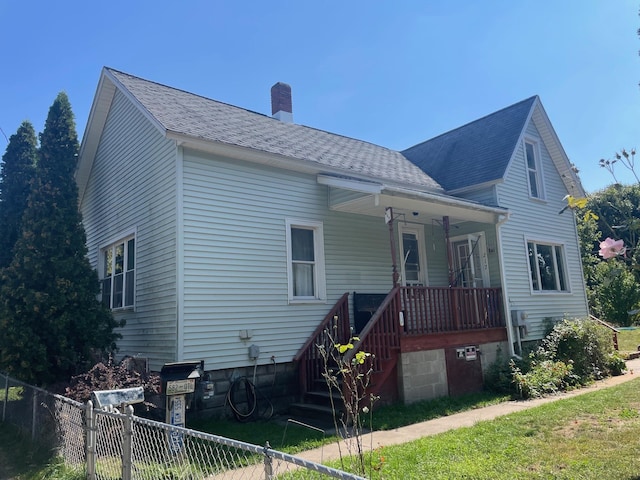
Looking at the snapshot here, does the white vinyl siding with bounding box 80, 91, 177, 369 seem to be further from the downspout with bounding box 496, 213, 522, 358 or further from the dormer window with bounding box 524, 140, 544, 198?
the dormer window with bounding box 524, 140, 544, 198

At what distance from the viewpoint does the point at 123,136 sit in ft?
36.9

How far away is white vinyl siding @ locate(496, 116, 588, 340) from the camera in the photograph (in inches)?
482

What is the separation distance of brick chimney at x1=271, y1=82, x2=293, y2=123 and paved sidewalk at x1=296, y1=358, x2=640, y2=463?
9293mm

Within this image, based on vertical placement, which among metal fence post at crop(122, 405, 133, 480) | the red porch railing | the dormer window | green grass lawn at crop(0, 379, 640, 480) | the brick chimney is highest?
the brick chimney

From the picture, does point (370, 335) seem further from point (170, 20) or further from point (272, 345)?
point (170, 20)

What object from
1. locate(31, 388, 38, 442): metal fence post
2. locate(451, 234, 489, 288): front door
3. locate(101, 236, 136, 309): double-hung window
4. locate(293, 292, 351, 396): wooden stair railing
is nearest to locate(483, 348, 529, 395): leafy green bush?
locate(451, 234, 489, 288): front door

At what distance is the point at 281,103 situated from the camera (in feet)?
45.6

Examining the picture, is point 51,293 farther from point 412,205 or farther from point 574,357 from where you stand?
point 574,357

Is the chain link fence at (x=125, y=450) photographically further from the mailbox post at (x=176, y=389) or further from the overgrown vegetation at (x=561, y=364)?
the overgrown vegetation at (x=561, y=364)

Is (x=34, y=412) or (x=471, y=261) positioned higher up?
(x=471, y=261)

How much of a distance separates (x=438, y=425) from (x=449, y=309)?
9.96 feet

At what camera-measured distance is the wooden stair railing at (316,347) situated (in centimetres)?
905

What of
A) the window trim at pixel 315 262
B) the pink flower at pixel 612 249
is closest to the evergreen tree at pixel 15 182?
the window trim at pixel 315 262

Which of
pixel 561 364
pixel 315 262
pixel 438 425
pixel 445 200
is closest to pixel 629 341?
pixel 561 364
